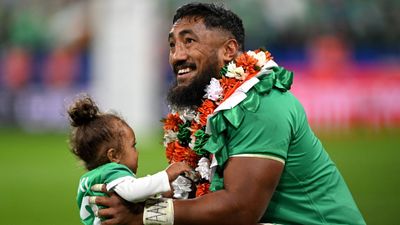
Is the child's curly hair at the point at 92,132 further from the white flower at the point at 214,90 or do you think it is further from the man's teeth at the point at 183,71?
the white flower at the point at 214,90

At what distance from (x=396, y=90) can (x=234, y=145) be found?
16.0 metres

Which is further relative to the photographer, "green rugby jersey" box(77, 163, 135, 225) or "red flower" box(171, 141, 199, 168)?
"red flower" box(171, 141, 199, 168)

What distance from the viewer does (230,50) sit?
6.04 meters

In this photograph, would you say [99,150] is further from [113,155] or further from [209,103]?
[209,103]

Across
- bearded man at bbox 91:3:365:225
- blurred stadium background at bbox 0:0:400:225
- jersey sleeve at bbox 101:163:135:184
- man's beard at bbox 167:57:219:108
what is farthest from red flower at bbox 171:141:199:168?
blurred stadium background at bbox 0:0:400:225

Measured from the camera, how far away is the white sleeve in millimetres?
5352

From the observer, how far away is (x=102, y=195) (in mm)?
5559

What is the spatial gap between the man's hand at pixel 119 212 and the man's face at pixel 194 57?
94 centimetres

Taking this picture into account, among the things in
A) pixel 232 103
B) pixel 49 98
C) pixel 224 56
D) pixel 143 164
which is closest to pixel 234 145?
pixel 232 103

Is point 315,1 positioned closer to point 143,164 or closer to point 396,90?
point 396,90

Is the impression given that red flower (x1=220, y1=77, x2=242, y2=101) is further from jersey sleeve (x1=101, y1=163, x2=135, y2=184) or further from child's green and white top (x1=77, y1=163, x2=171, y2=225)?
jersey sleeve (x1=101, y1=163, x2=135, y2=184)

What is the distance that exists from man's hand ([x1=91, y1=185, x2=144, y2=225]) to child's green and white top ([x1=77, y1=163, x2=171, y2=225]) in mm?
58

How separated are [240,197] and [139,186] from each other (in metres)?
0.63

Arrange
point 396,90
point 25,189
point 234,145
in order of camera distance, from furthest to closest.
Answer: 1. point 396,90
2. point 25,189
3. point 234,145
